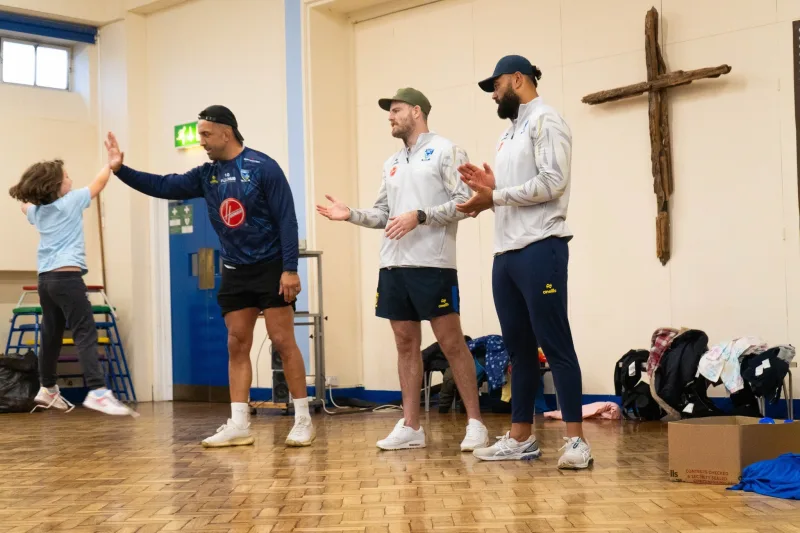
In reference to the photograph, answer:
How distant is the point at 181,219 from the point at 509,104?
5.72 meters

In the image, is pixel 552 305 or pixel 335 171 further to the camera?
pixel 335 171

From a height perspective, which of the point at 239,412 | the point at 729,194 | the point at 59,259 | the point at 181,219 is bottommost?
the point at 239,412

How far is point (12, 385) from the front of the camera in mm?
8055

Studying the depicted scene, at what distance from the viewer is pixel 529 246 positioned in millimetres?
4016

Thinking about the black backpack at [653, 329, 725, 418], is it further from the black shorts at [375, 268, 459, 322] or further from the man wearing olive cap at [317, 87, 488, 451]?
the black shorts at [375, 268, 459, 322]

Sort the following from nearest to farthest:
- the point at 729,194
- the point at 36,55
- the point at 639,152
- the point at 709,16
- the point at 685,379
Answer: the point at 685,379 → the point at 729,194 → the point at 709,16 → the point at 639,152 → the point at 36,55

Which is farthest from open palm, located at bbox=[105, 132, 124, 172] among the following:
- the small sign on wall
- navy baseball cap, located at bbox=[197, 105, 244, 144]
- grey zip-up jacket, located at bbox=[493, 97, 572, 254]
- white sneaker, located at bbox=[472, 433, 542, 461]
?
the small sign on wall

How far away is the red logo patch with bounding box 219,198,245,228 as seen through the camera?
4.94 meters

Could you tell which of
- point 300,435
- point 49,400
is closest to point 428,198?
point 300,435

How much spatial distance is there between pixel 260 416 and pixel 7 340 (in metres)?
3.12

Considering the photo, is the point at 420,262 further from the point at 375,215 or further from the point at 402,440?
the point at 402,440

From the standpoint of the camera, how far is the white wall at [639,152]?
6.12 m

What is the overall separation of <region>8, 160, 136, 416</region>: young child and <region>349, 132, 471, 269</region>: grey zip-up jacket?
2.99 m

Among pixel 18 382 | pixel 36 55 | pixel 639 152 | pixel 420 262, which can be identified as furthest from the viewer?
pixel 36 55
